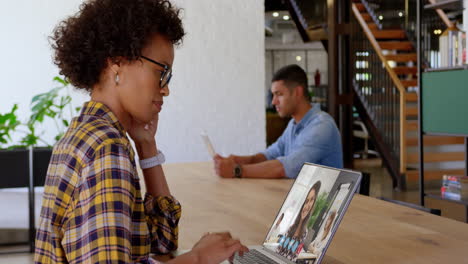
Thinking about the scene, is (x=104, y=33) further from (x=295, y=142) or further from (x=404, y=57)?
(x=404, y=57)

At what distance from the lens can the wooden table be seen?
1.53 m

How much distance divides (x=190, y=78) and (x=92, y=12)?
4.57 meters

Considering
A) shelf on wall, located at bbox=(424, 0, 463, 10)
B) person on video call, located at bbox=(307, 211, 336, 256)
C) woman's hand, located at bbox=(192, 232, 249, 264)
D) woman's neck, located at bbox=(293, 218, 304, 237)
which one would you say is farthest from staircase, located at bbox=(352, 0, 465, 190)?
woman's hand, located at bbox=(192, 232, 249, 264)

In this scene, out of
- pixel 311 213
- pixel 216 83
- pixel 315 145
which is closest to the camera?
pixel 311 213

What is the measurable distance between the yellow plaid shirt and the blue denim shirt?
2.04m

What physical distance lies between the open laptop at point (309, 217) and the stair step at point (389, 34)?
26.9 feet

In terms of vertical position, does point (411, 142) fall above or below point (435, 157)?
above

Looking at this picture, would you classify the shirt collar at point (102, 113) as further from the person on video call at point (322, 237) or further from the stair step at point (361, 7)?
the stair step at point (361, 7)

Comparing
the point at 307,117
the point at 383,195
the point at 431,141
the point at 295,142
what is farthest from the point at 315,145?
the point at 431,141

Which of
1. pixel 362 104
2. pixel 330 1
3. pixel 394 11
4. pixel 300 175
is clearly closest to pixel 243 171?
pixel 300 175

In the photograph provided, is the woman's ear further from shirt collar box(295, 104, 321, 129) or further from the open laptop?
shirt collar box(295, 104, 321, 129)

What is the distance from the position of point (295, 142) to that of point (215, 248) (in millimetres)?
2178

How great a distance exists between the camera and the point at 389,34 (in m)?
9.41

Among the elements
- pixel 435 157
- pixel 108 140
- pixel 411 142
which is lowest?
pixel 435 157
